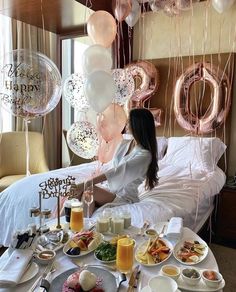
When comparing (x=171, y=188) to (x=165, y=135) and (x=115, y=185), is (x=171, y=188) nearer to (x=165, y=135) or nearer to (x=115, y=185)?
(x=115, y=185)

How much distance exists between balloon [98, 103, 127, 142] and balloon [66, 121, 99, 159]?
8cm

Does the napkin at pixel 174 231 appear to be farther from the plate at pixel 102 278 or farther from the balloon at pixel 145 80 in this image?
the balloon at pixel 145 80

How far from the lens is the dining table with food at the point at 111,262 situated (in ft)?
3.05

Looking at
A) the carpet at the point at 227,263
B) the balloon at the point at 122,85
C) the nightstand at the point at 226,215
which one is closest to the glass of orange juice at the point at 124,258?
the carpet at the point at 227,263

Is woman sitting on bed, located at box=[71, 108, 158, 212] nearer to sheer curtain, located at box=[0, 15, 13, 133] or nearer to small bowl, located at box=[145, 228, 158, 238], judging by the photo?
small bowl, located at box=[145, 228, 158, 238]

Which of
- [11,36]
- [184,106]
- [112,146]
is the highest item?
[11,36]

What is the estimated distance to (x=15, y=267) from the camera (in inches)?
39.2

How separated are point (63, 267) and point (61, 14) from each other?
9.14 ft

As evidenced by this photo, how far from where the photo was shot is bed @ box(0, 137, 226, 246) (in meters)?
1.83

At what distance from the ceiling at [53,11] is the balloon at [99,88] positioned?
131 cm

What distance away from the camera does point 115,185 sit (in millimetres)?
1910

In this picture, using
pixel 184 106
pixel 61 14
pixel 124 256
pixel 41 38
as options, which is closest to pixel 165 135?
pixel 184 106

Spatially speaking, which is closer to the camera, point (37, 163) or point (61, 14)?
point (61, 14)

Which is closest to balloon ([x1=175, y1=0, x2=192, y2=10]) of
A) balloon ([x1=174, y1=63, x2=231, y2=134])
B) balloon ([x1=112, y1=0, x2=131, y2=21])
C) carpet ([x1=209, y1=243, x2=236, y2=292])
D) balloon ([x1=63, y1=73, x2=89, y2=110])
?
balloon ([x1=112, y1=0, x2=131, y2=21])
